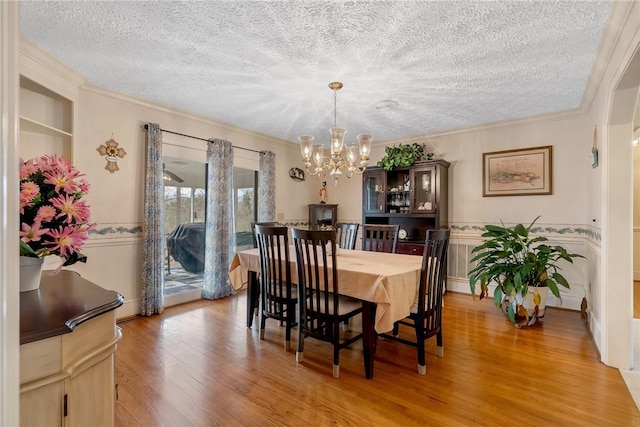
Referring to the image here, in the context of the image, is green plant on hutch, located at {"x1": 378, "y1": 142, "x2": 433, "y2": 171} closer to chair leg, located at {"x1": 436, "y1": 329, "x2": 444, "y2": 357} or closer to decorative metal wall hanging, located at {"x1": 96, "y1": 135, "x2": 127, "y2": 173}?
chair leg, located at {"x1": 436, "y1": 329, "x2": 444, "y2": 357}

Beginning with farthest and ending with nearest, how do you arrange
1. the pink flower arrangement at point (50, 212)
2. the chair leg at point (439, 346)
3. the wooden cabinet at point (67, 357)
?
the chair leg at point (439, 346) → the pink flower arrangement at point (50, 212) → the wooden cabinet at point (67, 357)

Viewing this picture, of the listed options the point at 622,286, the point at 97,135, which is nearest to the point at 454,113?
the point at 622,286

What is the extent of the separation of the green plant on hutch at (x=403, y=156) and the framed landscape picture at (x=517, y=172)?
82cm

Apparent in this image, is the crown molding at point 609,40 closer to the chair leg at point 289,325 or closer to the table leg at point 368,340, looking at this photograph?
the table leg at point 368,340

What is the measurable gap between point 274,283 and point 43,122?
2522 mm

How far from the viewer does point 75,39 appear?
7.59 ft

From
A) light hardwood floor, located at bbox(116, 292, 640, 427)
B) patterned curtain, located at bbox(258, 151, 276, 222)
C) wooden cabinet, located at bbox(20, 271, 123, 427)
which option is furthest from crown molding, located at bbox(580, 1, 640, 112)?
patterned curtain, located at bbox(258, 151, 276, 222)

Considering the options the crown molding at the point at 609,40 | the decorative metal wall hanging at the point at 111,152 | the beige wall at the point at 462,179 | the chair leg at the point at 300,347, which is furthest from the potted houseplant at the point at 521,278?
the decorative metal wall hanging at the point at 111,152

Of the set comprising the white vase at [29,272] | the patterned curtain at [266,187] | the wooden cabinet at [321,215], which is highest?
the patterned curtain at [266,187]

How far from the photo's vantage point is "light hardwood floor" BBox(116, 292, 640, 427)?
1844 mm

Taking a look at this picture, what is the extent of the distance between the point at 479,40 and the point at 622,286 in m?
2.14

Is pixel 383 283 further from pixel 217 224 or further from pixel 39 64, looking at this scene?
pixel 39 64

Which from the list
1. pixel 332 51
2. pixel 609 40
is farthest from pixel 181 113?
pixel 609 40

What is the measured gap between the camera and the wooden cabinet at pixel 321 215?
18.5 feet
